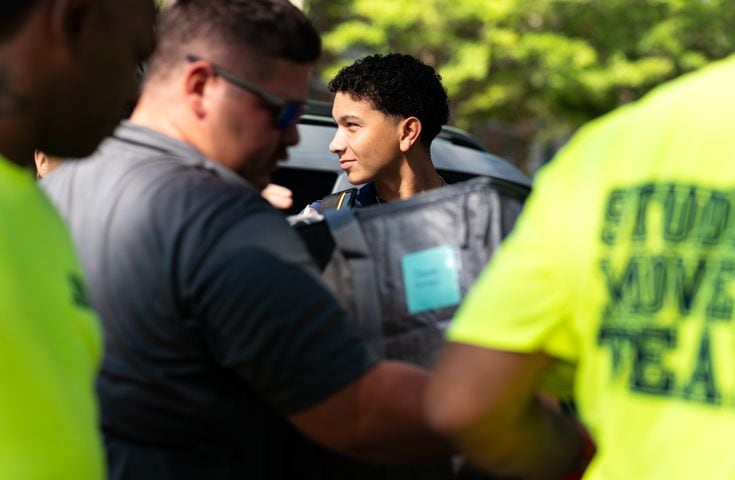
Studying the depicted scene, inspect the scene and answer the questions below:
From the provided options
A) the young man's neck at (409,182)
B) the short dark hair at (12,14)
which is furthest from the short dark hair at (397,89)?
the short dark hair at (12,14)

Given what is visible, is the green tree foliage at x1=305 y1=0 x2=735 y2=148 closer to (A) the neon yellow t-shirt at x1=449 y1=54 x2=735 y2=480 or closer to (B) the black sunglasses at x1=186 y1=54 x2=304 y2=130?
(B) the black sunglasses at x1=186 y1=54 x2=304 y2=130

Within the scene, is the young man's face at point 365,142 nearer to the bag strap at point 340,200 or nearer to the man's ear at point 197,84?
the bag strap at point 340,200

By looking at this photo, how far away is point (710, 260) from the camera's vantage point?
165 cm

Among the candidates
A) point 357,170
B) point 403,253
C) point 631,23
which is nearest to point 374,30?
point 631,23

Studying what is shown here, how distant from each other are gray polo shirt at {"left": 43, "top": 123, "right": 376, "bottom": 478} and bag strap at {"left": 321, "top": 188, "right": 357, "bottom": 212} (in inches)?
103

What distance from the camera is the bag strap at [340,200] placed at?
196 inches

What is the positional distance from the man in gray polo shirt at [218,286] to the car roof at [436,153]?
3477 millimetres

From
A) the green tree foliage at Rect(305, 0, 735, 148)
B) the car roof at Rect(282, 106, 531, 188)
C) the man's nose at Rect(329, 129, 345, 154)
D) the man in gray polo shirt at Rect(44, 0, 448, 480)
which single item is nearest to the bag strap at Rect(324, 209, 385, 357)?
the man in gray polo shirt at Rect(44, 0, 448, 480)

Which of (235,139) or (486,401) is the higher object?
(235,139)

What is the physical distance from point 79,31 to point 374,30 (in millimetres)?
19303

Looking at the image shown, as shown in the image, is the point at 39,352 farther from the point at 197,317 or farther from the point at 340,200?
the point at 340,200

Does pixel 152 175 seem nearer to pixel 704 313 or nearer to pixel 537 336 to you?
pixel 537 336

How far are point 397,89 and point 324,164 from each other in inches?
37.5

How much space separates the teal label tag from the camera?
2385 millimetres
